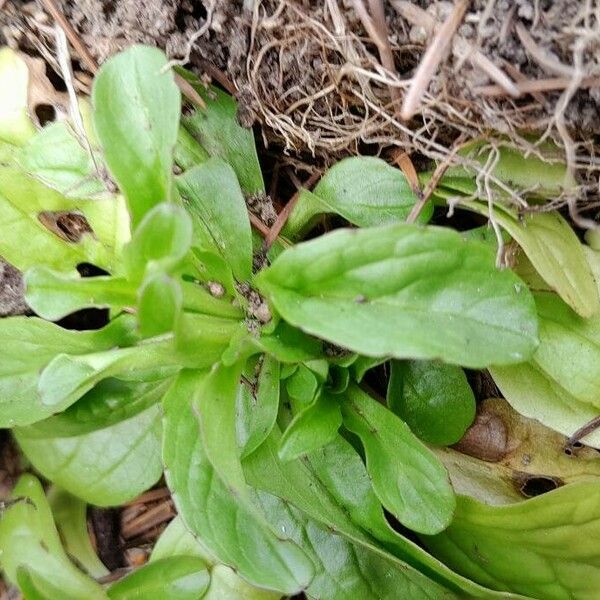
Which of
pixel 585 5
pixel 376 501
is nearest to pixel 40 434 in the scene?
pixel 376 501

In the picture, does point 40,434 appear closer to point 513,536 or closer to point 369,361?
point 369,361

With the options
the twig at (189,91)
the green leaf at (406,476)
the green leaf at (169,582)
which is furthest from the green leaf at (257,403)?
the twig at (189,91)

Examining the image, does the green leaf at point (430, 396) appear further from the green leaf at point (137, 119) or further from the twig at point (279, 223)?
the green leaf at point (137, 119)

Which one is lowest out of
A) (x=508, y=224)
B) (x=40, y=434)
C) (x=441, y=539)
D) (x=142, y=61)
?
(x=441, y=539)

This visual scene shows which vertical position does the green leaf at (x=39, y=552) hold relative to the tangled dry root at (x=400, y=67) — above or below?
below

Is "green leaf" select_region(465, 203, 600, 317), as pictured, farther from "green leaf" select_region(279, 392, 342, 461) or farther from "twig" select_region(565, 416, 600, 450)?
"green leaf" select_region(279, 392, 342, 461)

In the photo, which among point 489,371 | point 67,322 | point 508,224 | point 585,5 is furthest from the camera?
point 67,322

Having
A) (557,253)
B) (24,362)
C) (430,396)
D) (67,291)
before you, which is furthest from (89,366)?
(557,253)
